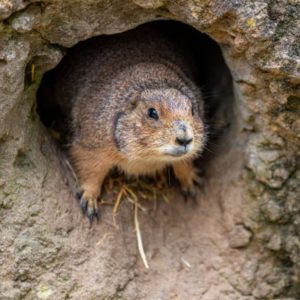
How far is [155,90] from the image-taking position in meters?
6.10

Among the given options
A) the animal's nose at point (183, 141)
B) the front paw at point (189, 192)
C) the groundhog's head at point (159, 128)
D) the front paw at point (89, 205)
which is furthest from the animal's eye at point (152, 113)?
the front paw at point (189, 192)

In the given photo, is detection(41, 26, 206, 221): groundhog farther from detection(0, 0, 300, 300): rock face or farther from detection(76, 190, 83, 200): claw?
detection(0, 0, 300, 300): rock face

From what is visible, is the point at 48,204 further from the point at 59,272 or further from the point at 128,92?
the point at 128,92

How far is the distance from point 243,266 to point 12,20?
3400 millimetres

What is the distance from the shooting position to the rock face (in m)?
5.23

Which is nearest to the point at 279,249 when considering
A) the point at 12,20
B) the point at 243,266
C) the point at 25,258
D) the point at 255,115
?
the point at 243,266

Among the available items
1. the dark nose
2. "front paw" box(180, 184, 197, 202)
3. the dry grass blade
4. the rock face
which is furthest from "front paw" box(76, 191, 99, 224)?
the dark nose

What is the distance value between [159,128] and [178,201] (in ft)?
4.68

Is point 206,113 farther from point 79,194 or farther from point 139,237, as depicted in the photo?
point 79,194

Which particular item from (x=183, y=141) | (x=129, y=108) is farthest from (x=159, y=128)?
(x=129, y=108)

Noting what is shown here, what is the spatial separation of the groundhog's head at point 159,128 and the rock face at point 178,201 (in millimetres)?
577

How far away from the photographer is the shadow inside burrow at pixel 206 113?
6.79m

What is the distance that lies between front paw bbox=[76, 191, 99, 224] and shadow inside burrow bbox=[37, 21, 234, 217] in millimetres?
134

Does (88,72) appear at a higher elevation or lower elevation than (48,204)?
higher
